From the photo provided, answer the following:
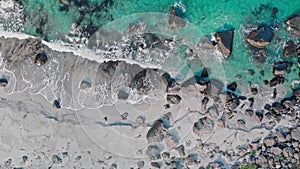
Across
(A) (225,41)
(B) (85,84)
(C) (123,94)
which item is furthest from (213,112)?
(B) (85,84)

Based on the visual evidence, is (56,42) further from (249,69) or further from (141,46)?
(249,69)

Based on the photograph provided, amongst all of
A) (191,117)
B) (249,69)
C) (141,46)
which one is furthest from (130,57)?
(249,69)

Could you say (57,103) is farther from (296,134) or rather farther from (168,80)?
(296,134)

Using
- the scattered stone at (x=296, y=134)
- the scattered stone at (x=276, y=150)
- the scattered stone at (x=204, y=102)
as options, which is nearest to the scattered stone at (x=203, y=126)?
the scattered stone at (x=204, y=102)

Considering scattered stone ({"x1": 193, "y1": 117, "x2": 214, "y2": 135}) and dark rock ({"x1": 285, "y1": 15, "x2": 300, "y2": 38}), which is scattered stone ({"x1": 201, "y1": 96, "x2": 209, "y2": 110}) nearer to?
scattered stone ({"x1": 193, "y1": 117, "x2": 214, "y2": 135})

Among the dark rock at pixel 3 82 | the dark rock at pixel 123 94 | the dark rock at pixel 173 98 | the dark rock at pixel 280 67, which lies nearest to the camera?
the dark rock at pixel 3 82

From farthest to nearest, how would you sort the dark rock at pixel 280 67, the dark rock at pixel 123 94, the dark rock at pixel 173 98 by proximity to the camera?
the dark rock at pixel 280 67, the dark rock at pixel 123 94, the dark rock at pixel 173 98

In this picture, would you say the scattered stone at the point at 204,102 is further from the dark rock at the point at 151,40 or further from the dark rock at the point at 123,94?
the dark rock at the point at 123,94
